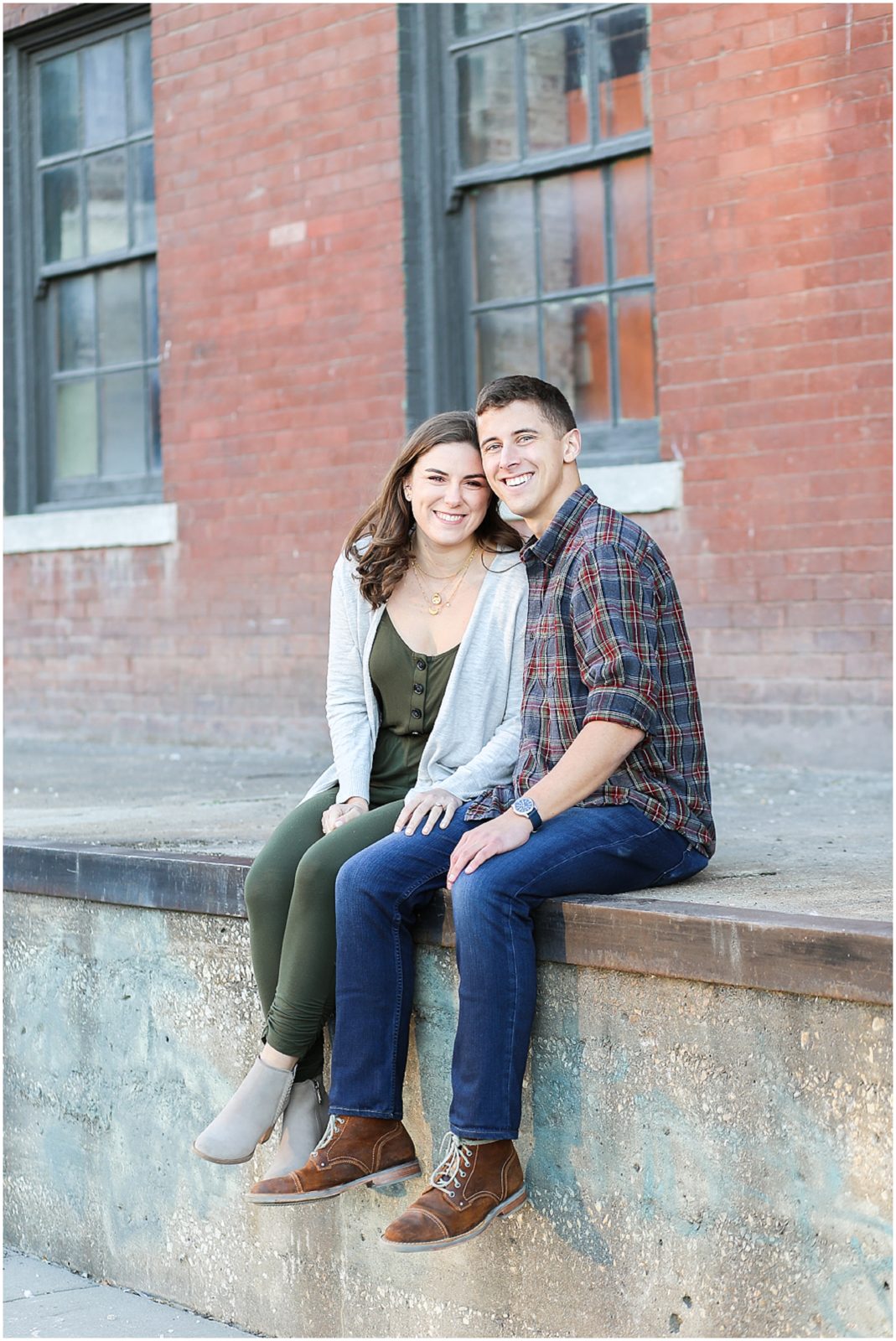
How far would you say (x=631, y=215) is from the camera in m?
7.22

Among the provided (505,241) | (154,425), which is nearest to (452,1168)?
(505,241)

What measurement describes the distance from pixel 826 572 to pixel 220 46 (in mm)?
4227

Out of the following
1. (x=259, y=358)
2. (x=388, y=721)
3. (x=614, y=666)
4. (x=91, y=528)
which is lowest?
(x=388, y=721)

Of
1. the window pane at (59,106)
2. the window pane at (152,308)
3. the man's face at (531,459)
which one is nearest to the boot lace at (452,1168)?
the man's face at (531,459)

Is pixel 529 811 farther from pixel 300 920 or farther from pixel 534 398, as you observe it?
pixel 534 398

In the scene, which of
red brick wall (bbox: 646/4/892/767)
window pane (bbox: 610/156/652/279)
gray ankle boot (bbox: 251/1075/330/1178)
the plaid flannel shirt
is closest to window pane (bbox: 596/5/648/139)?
window pane (bbox: 610/156/652/279)

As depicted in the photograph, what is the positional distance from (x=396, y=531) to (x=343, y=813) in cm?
70

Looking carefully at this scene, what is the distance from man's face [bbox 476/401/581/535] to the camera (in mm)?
3738

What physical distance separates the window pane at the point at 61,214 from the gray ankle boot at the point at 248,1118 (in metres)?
6.83

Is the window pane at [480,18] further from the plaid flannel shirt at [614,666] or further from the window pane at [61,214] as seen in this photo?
the plaid flannel shirt at [614,666]

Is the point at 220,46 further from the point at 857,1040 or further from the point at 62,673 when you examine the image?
the point at 857,1040

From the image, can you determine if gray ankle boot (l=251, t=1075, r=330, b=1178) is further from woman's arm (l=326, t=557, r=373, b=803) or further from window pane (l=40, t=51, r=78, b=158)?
window pane (l=40, t=51, r=78, b=158)

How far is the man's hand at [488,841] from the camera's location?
11.2ft

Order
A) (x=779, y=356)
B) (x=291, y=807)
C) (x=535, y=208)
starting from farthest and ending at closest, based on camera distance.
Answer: (x=535, y=208), (x=779, y=356), (x=291, y=807)
